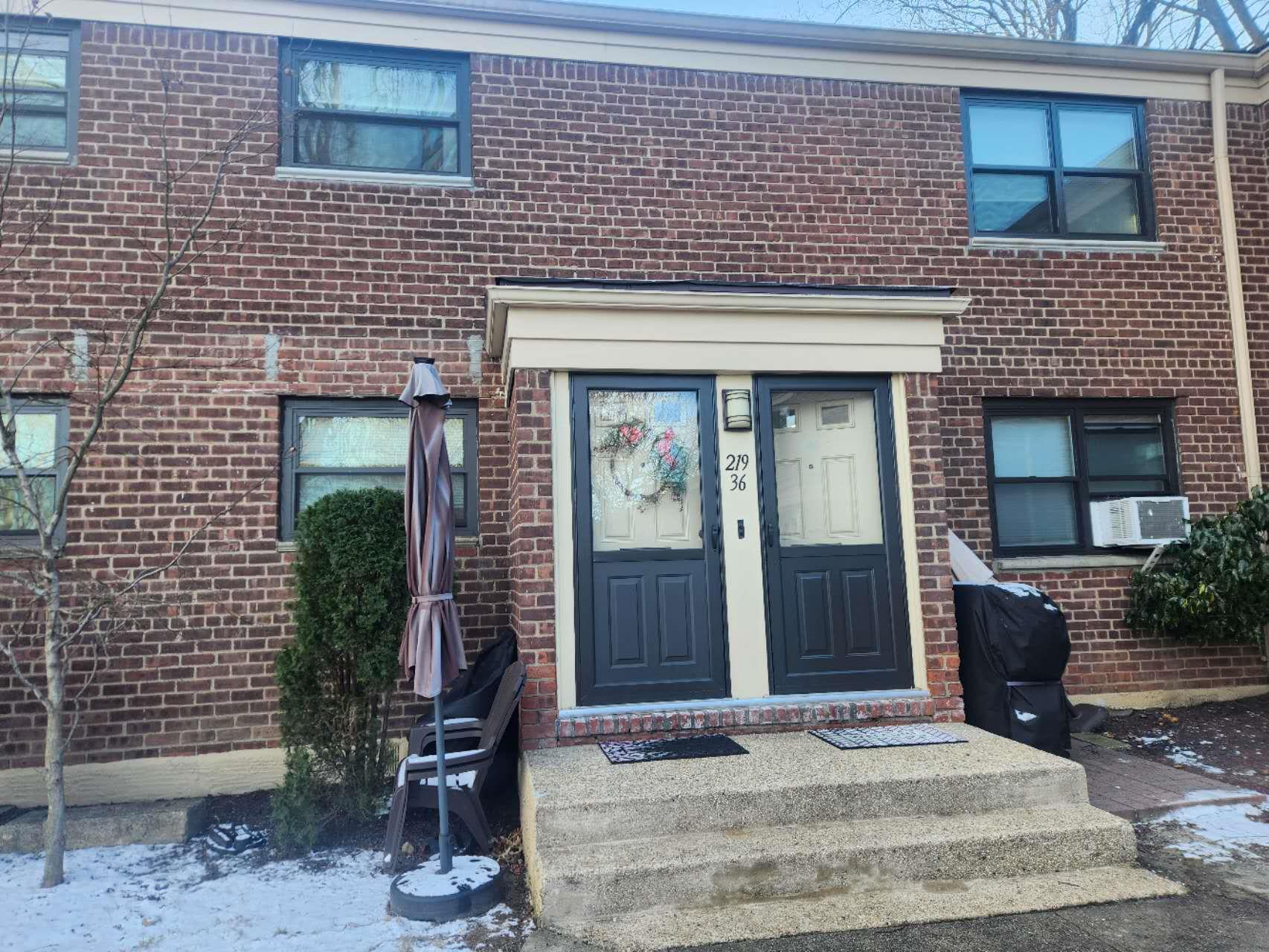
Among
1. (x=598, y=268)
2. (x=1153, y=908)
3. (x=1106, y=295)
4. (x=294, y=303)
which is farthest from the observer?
(x=1106, y=295)

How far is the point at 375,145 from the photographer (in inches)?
256

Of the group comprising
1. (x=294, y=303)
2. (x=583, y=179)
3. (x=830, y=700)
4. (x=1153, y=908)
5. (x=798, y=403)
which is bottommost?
(x=1153, y=908)

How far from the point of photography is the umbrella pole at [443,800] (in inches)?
158

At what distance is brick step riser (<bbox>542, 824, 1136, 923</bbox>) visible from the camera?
362 cm

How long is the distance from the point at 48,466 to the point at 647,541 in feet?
13.6

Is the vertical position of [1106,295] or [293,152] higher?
[293,152]

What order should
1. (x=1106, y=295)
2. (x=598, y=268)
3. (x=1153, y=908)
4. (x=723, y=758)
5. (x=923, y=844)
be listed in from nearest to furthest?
(x=1153, y=908) → (x=923, y=844) → (x=723, y=758) → (x=598, y=268) → (x=1106, y=295)

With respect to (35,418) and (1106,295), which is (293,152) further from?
(1106,295)

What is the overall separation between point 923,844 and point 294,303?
17.9 ft

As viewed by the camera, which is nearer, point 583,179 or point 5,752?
point 5,752

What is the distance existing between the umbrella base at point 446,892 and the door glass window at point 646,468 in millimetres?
2134

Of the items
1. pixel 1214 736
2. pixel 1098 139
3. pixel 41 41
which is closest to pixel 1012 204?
pixel 1098 139

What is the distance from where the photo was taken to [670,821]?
397cm

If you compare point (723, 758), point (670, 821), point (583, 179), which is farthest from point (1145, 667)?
point (583, 179)
